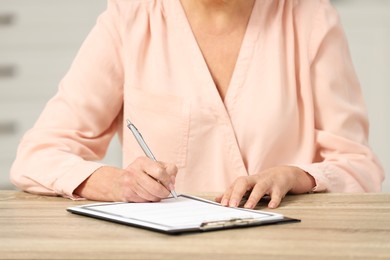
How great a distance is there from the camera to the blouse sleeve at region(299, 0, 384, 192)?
1690mm

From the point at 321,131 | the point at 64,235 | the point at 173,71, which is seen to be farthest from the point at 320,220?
the point at 173,71

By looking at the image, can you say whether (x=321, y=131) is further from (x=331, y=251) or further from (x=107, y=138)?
(x=331, y=251)

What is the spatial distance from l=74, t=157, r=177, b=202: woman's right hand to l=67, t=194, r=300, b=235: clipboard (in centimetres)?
3

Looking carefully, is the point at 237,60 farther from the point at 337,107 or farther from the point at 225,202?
the point at 225,202

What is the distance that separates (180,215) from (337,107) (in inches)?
26.6

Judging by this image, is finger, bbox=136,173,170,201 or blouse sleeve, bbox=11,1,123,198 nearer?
finger, bbox=136,173,170,201

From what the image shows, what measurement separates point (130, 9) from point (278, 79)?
39 cm

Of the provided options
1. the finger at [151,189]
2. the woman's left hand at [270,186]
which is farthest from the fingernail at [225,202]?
the finger at [151,189]

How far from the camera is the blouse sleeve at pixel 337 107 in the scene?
1690 mm

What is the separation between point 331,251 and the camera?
943mm

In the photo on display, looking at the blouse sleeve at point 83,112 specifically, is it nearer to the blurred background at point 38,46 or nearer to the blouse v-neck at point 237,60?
the blouse v-neck at point 237,60

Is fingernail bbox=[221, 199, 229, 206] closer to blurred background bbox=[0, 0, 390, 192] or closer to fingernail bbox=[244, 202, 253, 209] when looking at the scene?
fingernail bbox=[244, 202, 253, 209]

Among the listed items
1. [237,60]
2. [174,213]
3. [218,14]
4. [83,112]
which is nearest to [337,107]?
[237,60]

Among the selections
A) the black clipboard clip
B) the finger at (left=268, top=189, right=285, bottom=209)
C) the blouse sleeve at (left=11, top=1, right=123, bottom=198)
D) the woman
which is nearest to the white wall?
the woman
